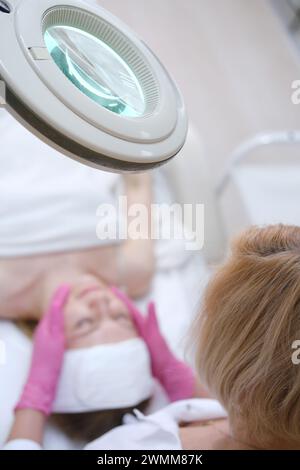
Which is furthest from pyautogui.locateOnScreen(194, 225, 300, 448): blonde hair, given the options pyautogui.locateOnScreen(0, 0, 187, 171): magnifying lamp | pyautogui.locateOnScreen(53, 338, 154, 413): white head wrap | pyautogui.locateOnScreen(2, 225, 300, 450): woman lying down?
pyautogui.locateOnScreen(53, 338, 154, 413): white head wrap

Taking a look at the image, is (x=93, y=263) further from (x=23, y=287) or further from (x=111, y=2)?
(x=111, y=2)

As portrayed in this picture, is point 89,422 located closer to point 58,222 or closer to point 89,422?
point 89,422

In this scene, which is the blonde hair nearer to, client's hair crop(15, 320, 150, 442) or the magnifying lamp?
the magnifying lamp

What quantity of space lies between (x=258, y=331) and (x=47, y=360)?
1.81 feet

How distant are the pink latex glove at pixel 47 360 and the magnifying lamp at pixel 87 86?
1.97 feet

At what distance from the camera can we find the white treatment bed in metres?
1.11

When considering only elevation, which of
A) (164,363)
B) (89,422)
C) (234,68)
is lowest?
(89,422)

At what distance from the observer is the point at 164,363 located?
1013 mm

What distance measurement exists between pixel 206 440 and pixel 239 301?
0.98 feet

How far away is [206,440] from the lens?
727mm

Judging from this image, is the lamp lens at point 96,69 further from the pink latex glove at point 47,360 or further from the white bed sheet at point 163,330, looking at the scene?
the pink latex glove at point 47,360

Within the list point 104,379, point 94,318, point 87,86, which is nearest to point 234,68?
point 94,318

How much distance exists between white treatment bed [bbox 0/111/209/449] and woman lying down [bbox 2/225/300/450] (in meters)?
0.20

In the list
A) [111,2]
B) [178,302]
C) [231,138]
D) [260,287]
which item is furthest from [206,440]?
[231,138]
